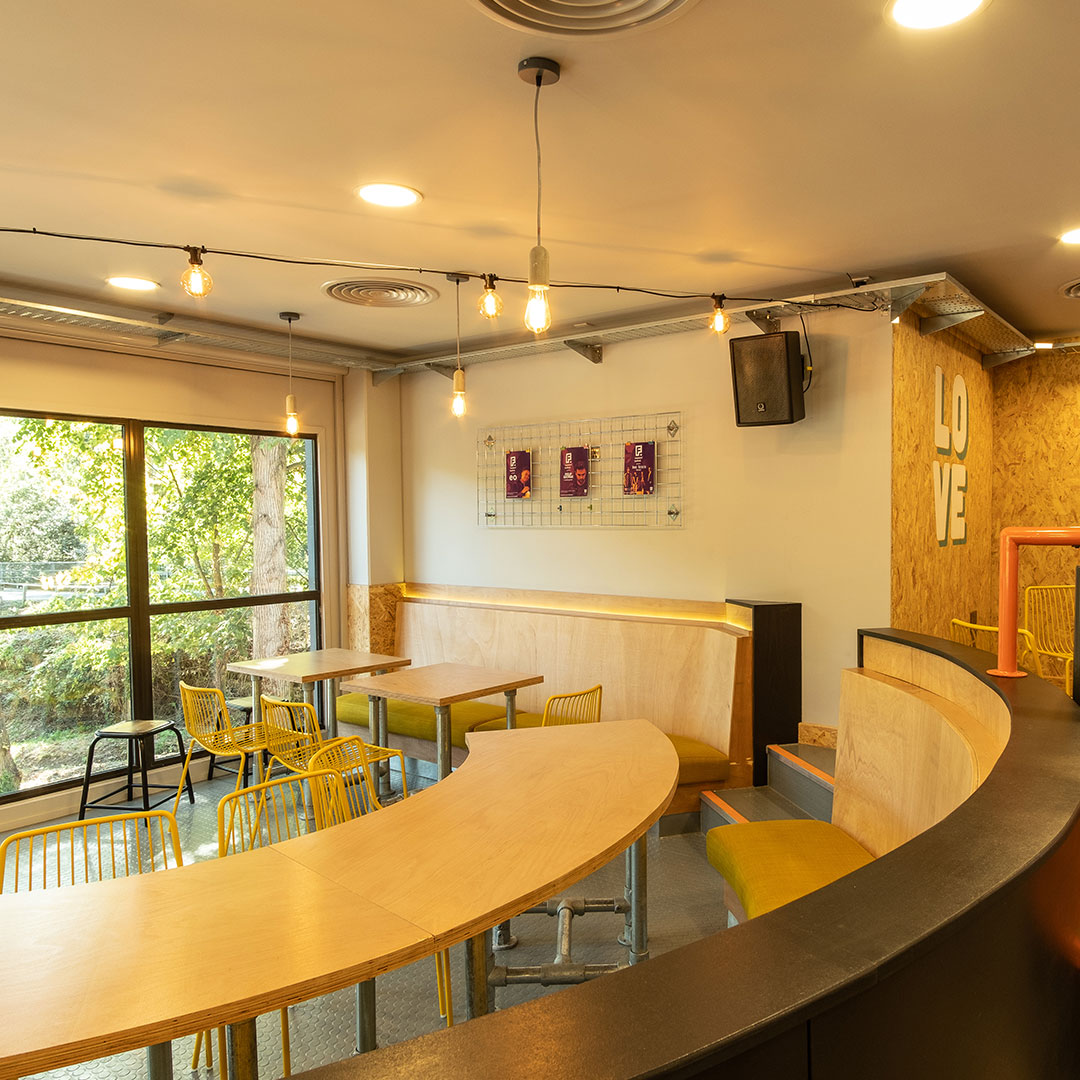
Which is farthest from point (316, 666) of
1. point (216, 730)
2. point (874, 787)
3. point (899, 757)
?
point (899, 757)

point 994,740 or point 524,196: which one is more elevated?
point 524,196

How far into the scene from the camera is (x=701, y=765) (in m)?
4.63

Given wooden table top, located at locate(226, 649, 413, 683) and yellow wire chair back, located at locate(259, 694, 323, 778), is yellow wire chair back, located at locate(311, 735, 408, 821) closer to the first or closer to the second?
yellow wire chair back, located at locate(259, 694, 323, 778)

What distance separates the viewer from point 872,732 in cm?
335

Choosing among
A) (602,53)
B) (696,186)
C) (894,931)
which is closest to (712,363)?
(696,186)

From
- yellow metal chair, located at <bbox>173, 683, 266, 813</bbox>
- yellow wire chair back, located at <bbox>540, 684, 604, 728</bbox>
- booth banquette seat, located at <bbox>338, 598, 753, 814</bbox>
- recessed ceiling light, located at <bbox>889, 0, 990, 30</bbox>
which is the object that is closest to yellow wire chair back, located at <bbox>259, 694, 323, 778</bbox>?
yellow metal chair, located at <bbox>173, 683, 266, 813</bbox>

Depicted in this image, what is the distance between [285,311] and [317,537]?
6.43 ft

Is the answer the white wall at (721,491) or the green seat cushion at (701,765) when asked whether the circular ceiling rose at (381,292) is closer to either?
the white wall at (721,491)

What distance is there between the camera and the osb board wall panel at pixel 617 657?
4.85 meters

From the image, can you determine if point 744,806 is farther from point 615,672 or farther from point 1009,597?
point 1009,597

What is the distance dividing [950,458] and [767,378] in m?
1.62

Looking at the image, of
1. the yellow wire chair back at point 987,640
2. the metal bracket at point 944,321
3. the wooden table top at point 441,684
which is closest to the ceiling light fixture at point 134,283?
the wooden table top at point 441,684

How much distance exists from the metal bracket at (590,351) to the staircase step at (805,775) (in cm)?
271

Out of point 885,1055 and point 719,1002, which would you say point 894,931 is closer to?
point 885,1055
